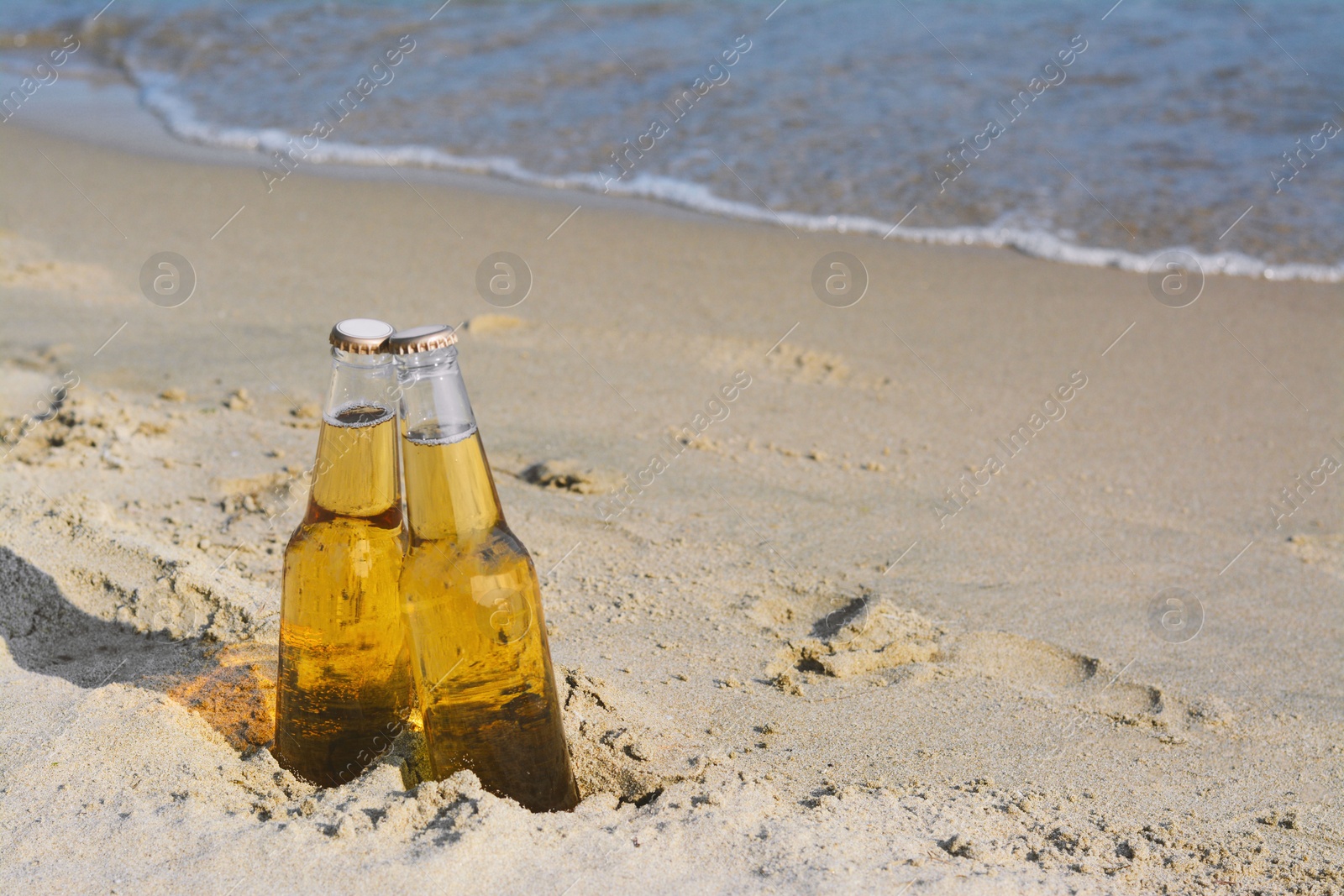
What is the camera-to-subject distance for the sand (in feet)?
5.64

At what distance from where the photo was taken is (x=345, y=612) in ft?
5.46

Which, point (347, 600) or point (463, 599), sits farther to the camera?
point (347, 600)

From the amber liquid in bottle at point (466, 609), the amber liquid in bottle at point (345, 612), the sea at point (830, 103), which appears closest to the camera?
the amber liquid in bottle at point (466, 609)

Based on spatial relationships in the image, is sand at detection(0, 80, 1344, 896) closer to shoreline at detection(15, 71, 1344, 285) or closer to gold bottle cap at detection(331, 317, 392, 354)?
shoreline at detection(15, 71, 1344, 285)

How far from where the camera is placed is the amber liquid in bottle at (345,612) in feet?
5.29

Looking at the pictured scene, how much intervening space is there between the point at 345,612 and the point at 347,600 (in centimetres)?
2

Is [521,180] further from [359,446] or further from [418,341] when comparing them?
[418,341]

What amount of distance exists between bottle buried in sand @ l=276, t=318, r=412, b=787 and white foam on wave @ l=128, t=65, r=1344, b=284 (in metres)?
5.49

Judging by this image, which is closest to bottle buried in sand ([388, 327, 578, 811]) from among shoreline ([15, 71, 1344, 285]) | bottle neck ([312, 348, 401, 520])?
bottle neck ([312, 348, 401, 520])

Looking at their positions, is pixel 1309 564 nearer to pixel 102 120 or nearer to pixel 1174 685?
pixel 1174 685

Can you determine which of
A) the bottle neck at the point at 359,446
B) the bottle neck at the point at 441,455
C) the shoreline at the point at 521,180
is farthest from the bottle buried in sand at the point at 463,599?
the shoreline at the point at 521,180

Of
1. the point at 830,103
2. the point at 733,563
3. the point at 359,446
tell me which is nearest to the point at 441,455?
the point at 359,446

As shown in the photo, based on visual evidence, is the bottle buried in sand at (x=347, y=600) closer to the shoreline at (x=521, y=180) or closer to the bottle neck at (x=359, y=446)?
the bottle neck at (x=359, y=446)

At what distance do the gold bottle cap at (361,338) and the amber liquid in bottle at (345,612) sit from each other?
3.5 inches
